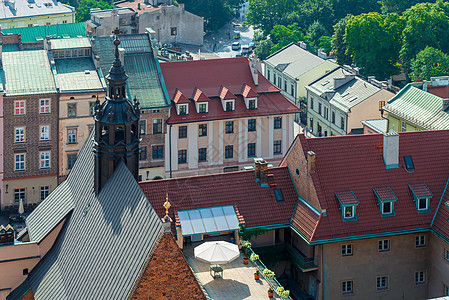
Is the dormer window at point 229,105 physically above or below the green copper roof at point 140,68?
below

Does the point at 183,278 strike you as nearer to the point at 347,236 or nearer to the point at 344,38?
the point at 347,236

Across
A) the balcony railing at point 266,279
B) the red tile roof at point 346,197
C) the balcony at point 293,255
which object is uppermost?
the red tile roof at point 346,197

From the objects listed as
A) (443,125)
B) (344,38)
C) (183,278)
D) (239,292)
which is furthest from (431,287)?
(344,38)

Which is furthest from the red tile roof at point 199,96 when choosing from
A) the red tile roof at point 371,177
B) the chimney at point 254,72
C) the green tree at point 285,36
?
the green tree at point 285,36

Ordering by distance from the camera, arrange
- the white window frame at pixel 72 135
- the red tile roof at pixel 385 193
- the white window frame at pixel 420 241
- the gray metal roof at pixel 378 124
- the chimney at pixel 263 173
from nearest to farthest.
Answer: the red tile roof at pixel 385 193
the white window frame at pixel 420 241
the chimney at pixel 263 173
the white window frame at pixel 72 135
the gray metal roof at pixel 378 124

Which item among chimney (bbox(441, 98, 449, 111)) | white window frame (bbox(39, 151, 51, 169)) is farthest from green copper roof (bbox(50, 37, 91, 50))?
chimney (bbox(441, 98, 449, 111))

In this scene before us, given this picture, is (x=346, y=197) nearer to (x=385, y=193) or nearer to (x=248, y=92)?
(x=385, y=193)

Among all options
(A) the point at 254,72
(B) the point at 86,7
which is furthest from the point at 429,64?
(B) the point at 86,7

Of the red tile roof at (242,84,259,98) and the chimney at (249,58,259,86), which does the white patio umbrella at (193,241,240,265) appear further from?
the chimney at (249,58,259,86)

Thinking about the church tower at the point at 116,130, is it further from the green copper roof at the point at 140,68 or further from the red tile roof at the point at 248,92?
the red tile roof at the point at 248,92
